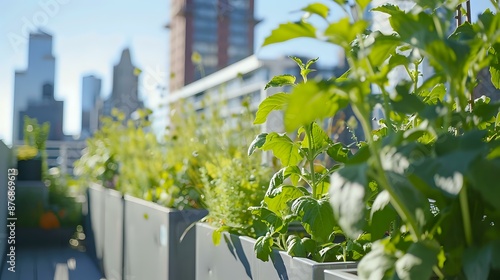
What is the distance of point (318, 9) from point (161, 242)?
173 centimetres

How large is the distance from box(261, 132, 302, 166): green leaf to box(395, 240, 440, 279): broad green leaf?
23.3 inches

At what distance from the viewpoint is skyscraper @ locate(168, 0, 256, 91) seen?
58156mm

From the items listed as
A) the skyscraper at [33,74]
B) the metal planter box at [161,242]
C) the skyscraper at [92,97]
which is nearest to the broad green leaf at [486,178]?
the metal planter box at [161,242]

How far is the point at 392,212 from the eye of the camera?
3.64 feet

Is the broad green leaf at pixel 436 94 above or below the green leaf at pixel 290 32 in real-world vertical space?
below

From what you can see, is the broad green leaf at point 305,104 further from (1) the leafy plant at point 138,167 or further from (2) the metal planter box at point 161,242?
(1) the leafy plant at point 138,167

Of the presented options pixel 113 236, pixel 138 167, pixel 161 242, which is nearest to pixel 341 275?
pixel 161 242

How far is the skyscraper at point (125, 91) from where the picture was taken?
4.90 meters

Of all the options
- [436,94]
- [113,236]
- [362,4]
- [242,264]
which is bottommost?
[113,236]

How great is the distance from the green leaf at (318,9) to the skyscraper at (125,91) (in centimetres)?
269

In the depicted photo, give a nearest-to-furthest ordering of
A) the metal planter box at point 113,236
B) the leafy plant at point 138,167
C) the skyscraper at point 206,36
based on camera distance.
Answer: the leafy plant at point 138,167
the metal planter box at point 113,236
the skyscraper at point 206,36

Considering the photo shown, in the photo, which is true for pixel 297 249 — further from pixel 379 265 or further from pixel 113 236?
pixel 113 236

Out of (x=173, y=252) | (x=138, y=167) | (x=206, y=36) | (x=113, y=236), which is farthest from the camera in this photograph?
(x=206, y=36)

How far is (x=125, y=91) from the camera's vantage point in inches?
241
